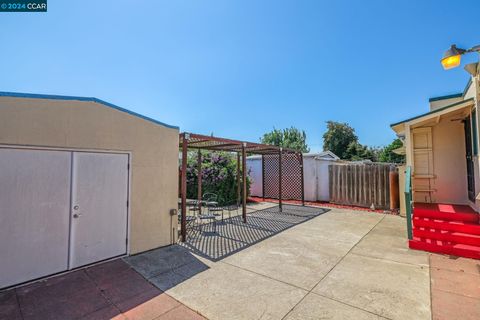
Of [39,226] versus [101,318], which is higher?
[39,226]

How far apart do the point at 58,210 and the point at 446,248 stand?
695cm

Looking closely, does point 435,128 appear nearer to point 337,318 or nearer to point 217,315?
point 337,318

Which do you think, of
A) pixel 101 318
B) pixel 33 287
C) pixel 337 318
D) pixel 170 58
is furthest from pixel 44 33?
pixel 337 318

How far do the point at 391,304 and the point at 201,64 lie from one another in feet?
27.8

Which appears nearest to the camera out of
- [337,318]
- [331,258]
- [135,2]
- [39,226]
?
[337,318]

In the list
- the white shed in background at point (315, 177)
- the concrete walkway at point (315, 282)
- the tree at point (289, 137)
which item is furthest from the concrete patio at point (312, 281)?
the tree at point (289, 137)

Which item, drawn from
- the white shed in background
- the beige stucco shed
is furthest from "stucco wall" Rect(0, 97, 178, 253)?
the white shed in background

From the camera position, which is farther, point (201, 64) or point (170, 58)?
point (201, 64)

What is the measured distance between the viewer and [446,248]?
416cm

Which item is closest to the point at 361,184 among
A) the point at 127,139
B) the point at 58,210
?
the point at 127,139

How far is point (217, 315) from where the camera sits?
96.5 inches

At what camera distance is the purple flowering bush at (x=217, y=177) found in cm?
1042

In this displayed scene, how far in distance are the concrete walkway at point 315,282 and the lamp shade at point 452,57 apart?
334 cm

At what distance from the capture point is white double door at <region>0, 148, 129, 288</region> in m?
3.09
